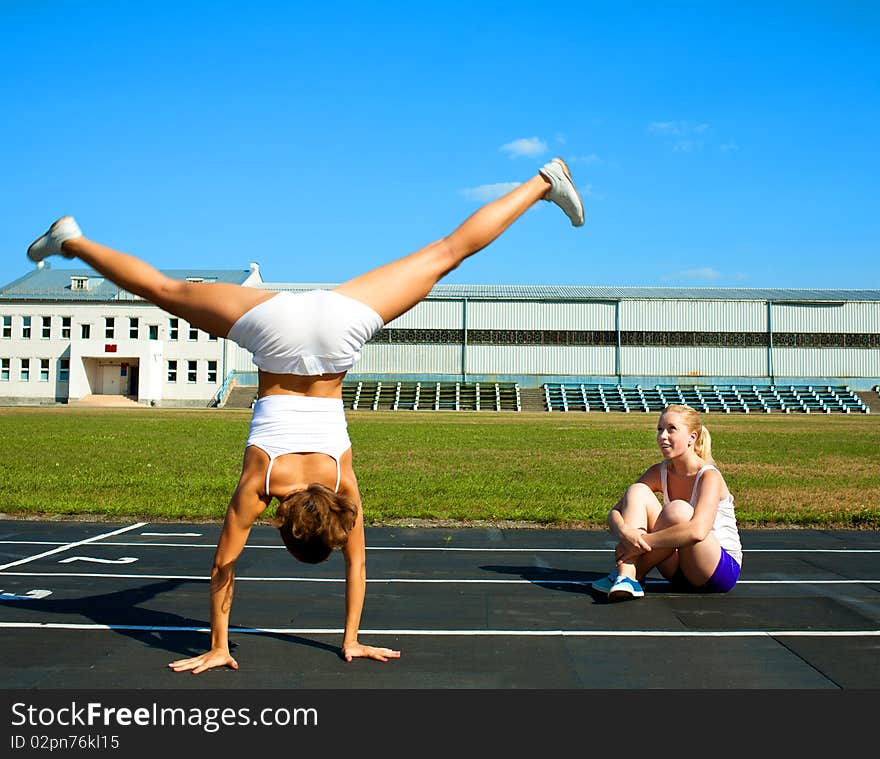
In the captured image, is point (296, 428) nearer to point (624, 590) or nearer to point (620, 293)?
point (624, 590)

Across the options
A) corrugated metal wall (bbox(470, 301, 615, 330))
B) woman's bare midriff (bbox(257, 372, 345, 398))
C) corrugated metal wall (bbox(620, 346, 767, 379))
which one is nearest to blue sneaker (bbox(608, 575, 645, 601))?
woman's bare midriff (bbox(257, 372, 345, 398))

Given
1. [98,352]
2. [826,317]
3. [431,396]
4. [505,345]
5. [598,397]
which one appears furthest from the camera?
[505,345]

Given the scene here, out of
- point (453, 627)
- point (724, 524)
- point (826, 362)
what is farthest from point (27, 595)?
point (826, 362)

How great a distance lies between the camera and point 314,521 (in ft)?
13.3

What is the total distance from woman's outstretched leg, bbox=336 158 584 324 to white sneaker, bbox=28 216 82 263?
65.6 inches

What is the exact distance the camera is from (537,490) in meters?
13.2

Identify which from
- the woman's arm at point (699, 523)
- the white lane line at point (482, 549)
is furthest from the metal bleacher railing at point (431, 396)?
the woman's arm at point (699, 523)

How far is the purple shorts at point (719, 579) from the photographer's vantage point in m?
6.14

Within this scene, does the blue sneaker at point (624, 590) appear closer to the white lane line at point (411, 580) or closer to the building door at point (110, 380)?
the white lane line at point (411, 580)

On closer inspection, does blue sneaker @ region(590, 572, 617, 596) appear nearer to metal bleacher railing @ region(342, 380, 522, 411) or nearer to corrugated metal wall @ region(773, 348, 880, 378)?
metal bleacher railing @ region(342, 380, 522, 411)

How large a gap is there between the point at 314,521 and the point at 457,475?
11237 mm
